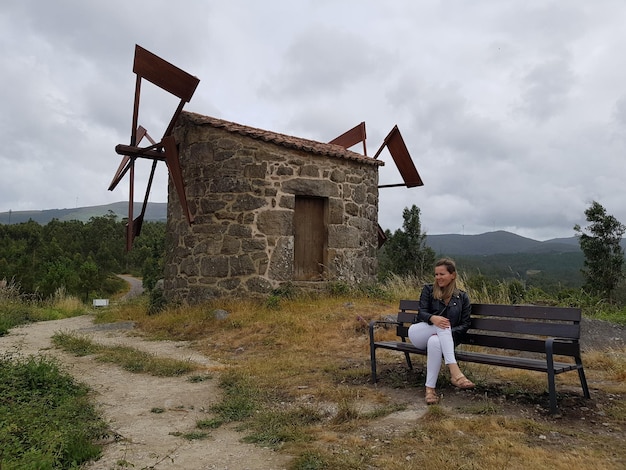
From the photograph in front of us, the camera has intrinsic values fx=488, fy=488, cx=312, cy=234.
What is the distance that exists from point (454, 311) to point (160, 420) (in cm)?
266

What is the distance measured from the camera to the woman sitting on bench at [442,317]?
4215 mm

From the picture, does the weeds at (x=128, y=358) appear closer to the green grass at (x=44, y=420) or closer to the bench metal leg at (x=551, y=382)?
the green grass at (x=44, y=420)

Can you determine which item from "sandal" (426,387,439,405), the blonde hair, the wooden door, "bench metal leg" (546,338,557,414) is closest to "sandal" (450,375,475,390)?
"sandal" (426,387,439,405)

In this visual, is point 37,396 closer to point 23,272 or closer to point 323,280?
point 323,280

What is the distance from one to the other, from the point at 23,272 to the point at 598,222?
2092 cm

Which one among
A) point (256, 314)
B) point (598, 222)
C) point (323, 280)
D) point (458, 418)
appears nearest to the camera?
point (458, 418)

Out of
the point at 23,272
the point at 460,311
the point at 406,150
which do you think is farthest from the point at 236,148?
the point at 23,272

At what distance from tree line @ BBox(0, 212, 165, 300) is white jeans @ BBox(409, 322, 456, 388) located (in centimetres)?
1052

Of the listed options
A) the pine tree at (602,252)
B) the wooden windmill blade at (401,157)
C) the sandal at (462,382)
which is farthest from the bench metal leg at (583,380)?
the pine tree at (602,252)

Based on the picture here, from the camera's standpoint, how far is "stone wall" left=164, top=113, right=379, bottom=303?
897cm

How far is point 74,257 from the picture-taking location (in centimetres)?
2309

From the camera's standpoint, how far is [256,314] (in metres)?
8.24

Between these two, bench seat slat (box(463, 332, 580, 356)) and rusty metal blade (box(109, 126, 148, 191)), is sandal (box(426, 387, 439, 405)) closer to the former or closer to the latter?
bench seat slat (box(463, 332, 580, 356))

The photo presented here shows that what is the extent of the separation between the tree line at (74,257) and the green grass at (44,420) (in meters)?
9.08
